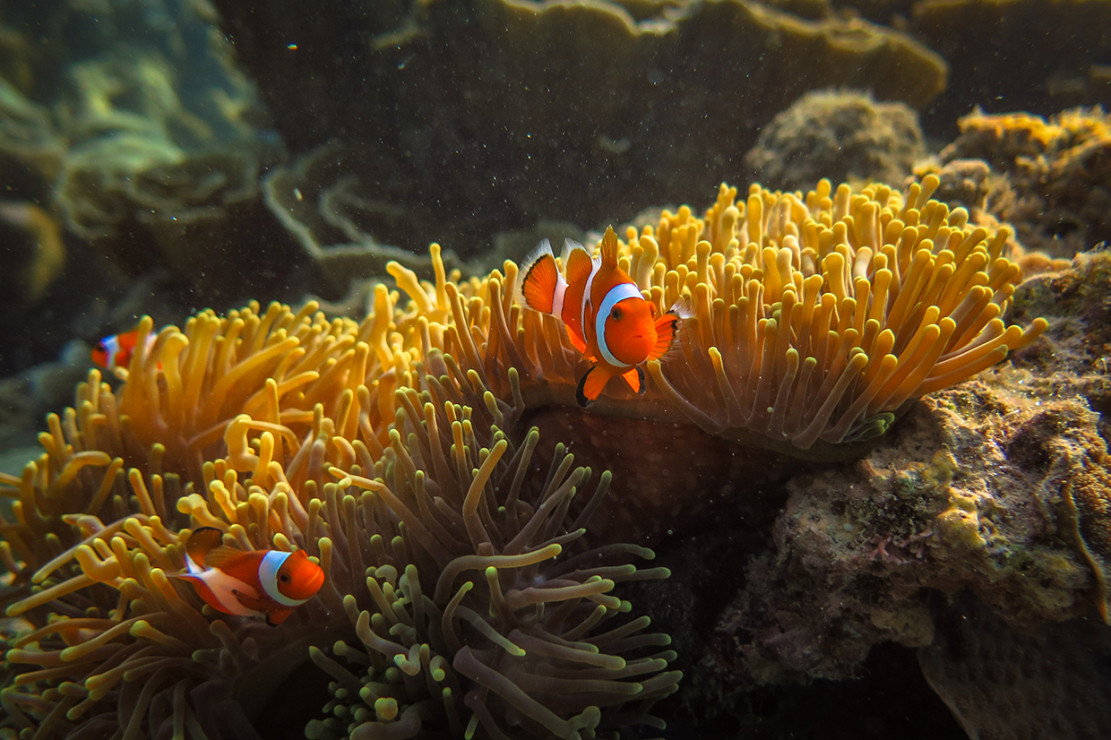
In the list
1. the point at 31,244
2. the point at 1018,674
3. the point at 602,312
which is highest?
the point at 31,244

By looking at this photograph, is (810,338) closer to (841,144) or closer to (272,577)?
(272,577)

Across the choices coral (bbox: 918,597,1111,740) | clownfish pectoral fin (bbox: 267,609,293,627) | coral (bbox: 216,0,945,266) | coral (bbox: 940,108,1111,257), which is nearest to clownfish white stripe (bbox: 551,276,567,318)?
clownfish pectoral fin (bbox: 267,609,293,627)

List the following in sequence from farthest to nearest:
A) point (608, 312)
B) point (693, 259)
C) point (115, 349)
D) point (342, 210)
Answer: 1. point (342, 210)
2. point (115, 349)
3. point (693, 259)
4. point (608, 312)

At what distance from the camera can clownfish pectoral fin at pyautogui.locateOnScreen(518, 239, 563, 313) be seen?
1359mm

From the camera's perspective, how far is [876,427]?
1.38m

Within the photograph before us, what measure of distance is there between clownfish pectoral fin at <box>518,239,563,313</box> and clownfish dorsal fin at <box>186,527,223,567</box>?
1005mm

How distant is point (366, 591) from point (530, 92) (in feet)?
11.2

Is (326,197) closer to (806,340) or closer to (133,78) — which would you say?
(806,340)

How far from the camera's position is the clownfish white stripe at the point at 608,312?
1.20 meters

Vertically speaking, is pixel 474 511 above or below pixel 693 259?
below

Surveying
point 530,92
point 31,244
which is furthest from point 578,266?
point 31,244

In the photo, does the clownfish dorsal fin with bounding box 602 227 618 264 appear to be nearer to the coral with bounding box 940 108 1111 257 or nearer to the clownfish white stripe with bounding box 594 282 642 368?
Answer: the clownfish white stripe with bounding box 594 282 642 368

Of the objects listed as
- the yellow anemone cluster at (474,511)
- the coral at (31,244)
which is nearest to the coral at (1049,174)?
the yellow anemone cluster at (474,511)

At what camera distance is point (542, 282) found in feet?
4.49
